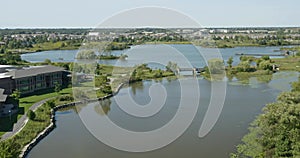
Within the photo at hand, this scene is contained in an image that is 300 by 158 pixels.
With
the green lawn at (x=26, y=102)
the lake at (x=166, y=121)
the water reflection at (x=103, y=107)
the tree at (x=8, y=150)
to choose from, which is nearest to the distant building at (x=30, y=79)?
the green lawn at (x=26, y=102)

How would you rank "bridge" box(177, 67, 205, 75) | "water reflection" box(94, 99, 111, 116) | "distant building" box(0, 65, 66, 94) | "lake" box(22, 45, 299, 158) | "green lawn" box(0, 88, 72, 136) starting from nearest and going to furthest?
"lake" box(22, 45, 299, 158) < "green lawn" box(0, 88, 72, 136) < "water reflection" box(94, 99, 111, 116) < "distant building" box(0, 65, 66, 94) < "bridge" box(177, 67, 205, 75)

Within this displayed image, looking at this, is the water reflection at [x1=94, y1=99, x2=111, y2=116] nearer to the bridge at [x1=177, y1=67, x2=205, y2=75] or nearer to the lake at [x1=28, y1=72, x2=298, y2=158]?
the lake at [x1=28, y1=72, x2=298, y2=158]

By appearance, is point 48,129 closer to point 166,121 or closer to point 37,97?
point 166,121

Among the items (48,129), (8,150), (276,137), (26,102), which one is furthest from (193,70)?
(8,150)

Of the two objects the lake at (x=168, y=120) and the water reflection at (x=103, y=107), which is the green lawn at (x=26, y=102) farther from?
the water reflection at (x=103, y=107)

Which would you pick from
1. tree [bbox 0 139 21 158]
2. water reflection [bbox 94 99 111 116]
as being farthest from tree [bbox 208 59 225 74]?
tree [bbox 0 139 21 158]
